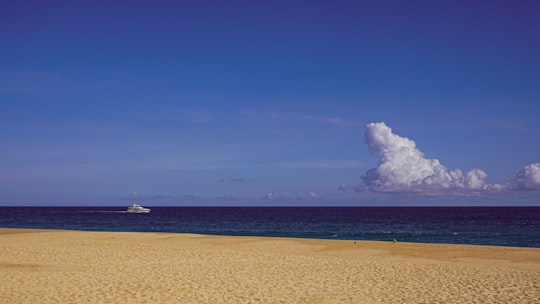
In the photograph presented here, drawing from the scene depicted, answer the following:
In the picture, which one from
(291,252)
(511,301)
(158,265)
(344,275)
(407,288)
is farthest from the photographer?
(291,252)

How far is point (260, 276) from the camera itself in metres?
17.0

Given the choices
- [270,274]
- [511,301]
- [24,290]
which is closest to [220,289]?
[270,274]

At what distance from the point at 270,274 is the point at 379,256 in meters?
9.21

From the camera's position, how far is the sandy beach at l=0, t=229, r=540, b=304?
1332cm

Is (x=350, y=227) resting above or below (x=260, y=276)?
below

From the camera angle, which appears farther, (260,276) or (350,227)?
(350,227)

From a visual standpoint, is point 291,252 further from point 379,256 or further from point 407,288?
point 407,288

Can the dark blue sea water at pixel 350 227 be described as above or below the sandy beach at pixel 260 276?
below

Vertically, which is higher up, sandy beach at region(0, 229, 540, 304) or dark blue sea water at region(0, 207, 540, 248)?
sandy beach at region(0, 229, 540, 304)

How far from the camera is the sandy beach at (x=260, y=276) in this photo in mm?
13320

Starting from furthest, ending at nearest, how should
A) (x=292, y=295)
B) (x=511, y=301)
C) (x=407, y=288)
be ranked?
(x=407, y=288) → (x=292, y=295) → (x=511, y=301)

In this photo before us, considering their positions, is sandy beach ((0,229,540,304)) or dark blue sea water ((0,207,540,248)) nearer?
sandy beach ((0,229,540,304))

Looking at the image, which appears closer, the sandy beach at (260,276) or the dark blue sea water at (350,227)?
the sandy beach at (260,276)

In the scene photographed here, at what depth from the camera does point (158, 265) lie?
19766mm
